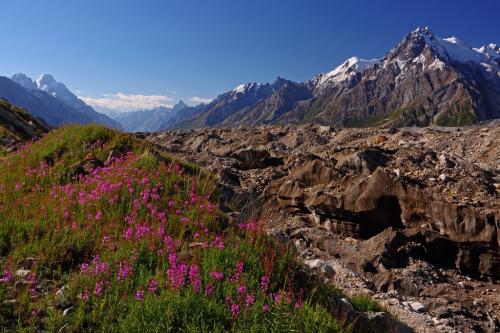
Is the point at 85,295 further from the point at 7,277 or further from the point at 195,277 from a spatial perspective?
the point at 195,277

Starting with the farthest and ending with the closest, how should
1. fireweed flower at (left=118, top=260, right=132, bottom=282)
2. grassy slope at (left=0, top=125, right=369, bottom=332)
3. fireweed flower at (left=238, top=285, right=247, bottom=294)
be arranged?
1. fireweed flower at (left=118, top=260, right=132, bottom=282)
2. fireweed flower at (left=238, top=285, right=247, bottom=294)
3. grassy slope at (left=0, top=125, right=369, bottom=332)

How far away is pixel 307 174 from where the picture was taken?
1891 centimetres

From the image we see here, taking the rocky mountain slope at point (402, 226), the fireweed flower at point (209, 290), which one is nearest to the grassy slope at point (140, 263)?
the fireweed flower at point (209, 290)

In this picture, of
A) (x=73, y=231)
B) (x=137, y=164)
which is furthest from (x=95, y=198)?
(x=137, y=164)

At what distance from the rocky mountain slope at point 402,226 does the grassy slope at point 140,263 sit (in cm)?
221

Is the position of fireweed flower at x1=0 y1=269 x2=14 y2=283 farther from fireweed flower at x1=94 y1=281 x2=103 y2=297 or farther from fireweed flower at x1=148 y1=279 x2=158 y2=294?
fireweed flower at x1=148 y1=279 x2=158 y2=294

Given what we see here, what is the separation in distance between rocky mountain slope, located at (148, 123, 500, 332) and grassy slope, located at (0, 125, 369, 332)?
221 centimetres

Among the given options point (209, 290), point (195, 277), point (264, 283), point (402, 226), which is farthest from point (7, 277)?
point (402, 226)

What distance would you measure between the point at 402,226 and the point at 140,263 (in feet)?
36.3

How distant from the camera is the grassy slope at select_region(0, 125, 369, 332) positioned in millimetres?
5527

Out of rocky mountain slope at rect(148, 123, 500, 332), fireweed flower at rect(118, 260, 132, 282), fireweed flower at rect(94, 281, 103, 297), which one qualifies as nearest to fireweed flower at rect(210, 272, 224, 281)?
fireweed flower at rect(118, 260, 132, 282)

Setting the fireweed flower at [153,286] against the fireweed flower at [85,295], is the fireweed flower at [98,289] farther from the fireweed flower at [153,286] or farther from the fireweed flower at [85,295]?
the fireweed flower at [153,286]

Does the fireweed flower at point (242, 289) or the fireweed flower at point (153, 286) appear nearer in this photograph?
the fireweed flower at point (242, 289)

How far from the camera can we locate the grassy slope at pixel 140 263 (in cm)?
553
